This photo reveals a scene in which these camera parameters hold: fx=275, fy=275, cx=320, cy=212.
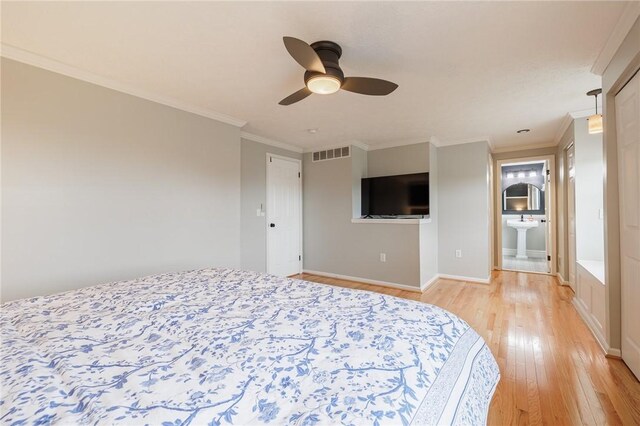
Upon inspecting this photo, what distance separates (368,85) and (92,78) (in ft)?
7.49

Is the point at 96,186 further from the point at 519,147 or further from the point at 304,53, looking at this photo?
the point at 519,147

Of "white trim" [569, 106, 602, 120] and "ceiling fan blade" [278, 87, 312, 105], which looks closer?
"ceiling fan blade" [278, 87, 312, 105]

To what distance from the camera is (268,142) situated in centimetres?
438

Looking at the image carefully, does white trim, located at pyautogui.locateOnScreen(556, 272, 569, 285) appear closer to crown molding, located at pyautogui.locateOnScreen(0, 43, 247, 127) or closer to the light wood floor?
the light wood floor

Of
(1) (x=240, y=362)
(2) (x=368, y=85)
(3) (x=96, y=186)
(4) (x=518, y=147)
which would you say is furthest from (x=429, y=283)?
(3) (x=96, y=186)

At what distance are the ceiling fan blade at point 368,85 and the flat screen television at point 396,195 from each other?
96.2 inches

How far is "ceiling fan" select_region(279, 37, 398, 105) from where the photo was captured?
1680 millimetres

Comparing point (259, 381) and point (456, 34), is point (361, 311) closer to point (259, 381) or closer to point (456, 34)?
point (259, 381)

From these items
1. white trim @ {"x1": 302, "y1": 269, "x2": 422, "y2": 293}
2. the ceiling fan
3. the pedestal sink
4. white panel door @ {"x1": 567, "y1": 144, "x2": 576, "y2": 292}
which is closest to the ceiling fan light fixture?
the ceiling fan

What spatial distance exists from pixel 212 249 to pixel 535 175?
23.5ft

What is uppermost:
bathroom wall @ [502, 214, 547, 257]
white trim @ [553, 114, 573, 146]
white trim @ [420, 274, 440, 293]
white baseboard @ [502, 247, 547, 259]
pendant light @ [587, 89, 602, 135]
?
white trim @ [553, 114, 573, 146]

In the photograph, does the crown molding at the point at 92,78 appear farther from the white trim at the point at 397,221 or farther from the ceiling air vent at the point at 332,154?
the white trim at the point at 397,221

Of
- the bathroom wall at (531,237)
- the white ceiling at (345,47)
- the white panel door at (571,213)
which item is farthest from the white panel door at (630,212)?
the bathroom wall at (531,237)

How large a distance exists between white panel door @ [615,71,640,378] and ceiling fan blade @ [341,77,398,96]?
1536mm
